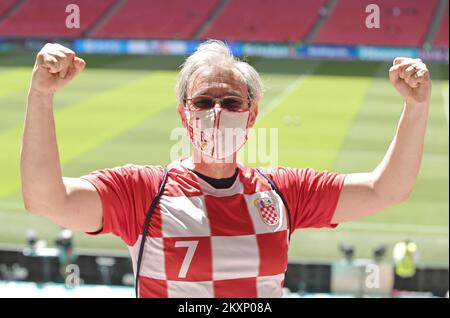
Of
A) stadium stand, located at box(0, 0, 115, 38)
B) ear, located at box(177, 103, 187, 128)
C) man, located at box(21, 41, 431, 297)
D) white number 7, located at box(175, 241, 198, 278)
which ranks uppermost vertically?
stadium stand, located at box(0, 0, 115, 38)

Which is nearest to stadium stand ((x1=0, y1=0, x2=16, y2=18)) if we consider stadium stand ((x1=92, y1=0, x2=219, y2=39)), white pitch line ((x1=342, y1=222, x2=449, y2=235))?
stadium stand ((x1=92, y1=0, x2=219, y2=39))

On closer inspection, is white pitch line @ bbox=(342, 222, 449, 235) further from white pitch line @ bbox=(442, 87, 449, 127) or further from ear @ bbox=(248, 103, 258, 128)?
ear @ bbox=(248, 103, 258, 128)

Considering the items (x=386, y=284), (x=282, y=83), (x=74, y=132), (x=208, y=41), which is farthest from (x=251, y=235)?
(x=282, y=83)

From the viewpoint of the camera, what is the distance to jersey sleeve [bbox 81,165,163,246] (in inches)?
102

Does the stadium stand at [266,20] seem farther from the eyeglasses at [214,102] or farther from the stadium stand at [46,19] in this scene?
the eyeglasses at [214,102]

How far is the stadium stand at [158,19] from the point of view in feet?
131

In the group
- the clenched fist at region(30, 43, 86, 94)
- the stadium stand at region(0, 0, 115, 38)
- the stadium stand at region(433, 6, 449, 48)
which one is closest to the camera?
the clenched fist at region(30, 43, 86, 94)

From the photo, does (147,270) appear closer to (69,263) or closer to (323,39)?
(69,263)

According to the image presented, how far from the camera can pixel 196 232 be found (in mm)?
2625

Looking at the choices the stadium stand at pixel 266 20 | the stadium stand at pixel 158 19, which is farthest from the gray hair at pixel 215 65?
the stadium stand at pixel 158 19

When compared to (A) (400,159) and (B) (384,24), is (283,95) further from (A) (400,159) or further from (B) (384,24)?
(A) (400,159)

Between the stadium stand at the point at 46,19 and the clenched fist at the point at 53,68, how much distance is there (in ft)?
121

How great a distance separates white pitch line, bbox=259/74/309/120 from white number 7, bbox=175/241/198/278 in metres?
19.1

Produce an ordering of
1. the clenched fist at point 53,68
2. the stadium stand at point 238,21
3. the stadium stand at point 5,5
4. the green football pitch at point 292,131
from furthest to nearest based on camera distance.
Result: 1. the stadium stand at point 5,5
2. the stadium stand at point 238,21
3. the green football pitch at point 292,131
4. the clenched fist at point 53,68
